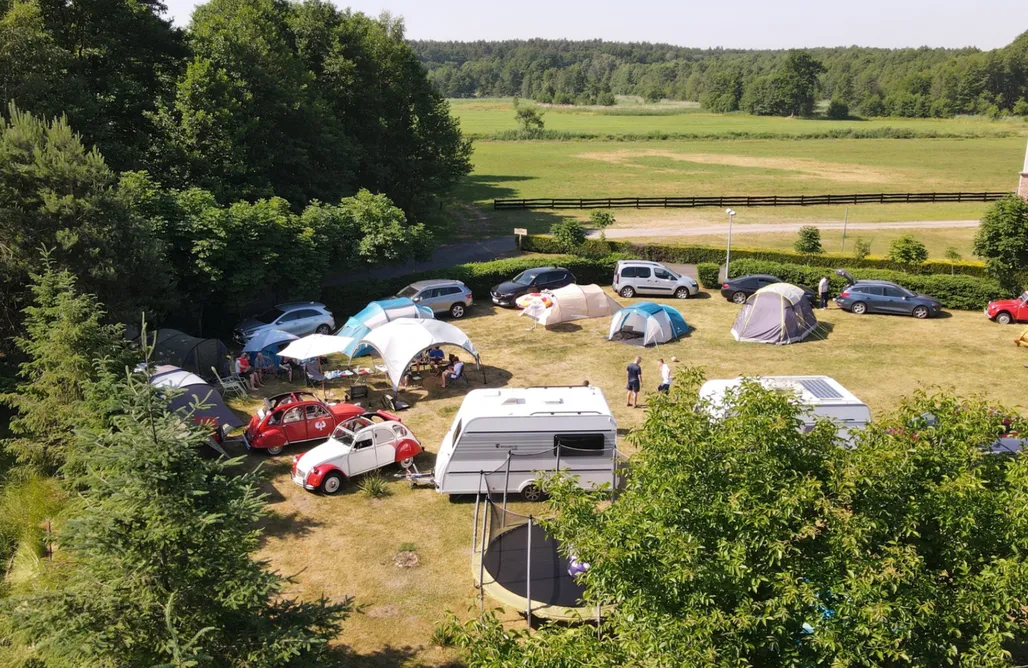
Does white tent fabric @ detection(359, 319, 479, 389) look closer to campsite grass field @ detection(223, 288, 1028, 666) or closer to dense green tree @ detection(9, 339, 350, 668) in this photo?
campsite grass field @ detection(223, 288, 1028, 666)

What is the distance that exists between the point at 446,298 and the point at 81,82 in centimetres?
1489

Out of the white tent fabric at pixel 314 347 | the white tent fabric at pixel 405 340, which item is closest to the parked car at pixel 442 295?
the white tent fabric at pixel 405 340

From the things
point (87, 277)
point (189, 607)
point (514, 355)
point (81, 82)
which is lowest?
point (514, 355)

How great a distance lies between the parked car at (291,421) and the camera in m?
17.4

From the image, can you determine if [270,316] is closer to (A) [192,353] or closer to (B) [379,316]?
(B) [379,316]

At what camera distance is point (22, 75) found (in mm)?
24547

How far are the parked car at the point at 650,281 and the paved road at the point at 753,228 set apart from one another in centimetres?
1097

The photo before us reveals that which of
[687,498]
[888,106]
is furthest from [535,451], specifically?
[888,106]

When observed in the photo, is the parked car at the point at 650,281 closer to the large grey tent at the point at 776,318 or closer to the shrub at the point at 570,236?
the large grey tent at the point at 776,318

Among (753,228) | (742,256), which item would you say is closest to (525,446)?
(742,256)

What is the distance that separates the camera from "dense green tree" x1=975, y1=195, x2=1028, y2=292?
2767 centimetres

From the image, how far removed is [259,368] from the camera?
22.5 m

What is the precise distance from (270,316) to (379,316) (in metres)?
4.18

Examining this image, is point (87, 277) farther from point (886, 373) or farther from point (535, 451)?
point (886, 373)
